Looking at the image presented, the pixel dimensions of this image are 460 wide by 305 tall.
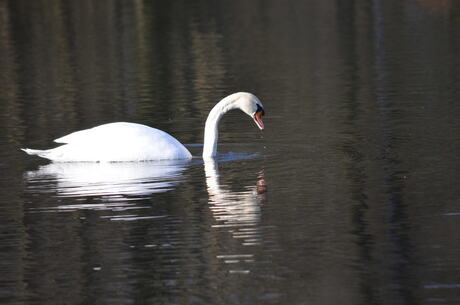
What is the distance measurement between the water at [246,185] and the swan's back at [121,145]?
7.4 inches

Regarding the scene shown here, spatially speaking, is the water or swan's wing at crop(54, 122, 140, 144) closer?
the water

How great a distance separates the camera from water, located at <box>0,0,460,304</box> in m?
9.77

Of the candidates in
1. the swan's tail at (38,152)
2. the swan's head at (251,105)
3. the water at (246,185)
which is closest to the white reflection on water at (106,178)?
the water at (246,185)

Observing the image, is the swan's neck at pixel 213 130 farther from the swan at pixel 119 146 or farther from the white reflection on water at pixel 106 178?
the white reflection on water at pixel 106 178

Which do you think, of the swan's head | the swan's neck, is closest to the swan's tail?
the swan's neck

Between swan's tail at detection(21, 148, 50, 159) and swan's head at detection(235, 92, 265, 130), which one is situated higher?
swan's head at detection(235, 92, 265, 130)

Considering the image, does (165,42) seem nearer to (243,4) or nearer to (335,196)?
(243,4)

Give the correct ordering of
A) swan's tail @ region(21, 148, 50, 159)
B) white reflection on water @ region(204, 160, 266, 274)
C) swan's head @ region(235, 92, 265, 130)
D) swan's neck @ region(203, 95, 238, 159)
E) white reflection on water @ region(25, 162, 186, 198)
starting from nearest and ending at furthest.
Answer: white reflection on water @ region(204, 160, 266, 274) < white reflection on water @ region(25, 162, 186, 198) < swan's tail @ region(21, 148, 50, 159) < swan's neck @ region(203, 95, 238, 159) < swan's head @ region(235, 92, 265, 130)

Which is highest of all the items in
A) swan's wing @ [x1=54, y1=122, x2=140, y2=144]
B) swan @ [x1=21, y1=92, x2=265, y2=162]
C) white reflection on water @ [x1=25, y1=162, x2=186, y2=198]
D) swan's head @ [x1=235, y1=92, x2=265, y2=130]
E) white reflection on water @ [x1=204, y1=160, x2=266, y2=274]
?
swan's head @ [x1=235, y1=92, x2=265, y2=130]

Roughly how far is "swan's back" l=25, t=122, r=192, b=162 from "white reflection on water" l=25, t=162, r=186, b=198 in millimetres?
114

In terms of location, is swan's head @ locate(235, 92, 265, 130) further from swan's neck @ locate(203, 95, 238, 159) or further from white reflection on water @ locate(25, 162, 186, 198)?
white reflection on water @ locate(25, 162, 186, 198)

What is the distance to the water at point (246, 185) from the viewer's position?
9.77 metres

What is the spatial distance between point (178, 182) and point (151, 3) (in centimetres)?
3396

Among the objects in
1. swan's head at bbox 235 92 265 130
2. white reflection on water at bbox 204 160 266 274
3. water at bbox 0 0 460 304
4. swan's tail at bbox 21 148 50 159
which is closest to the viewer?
water at bbox 0 0 460 304
